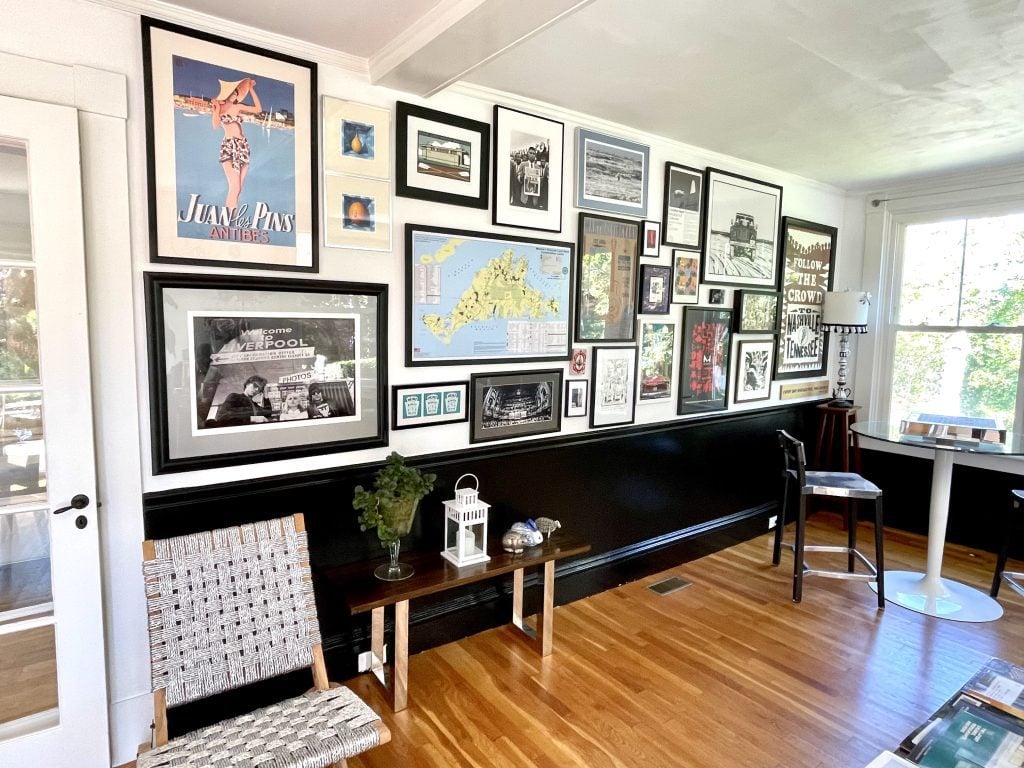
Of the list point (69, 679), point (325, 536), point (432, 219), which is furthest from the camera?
point (432, 219)

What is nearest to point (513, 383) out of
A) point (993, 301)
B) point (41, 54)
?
point (41, 54)

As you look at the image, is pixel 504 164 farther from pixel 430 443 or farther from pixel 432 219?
pixel 430 443

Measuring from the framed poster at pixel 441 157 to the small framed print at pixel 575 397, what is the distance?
103cm

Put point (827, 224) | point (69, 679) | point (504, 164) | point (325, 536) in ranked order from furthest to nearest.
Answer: point (827, 224), point (504, 164), point (325, 536), point (69, 679)

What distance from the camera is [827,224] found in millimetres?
4621

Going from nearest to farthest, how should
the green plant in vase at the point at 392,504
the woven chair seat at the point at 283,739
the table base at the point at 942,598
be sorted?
the woven chair seat at the point at 283,739
the green plant in vase at the point at 392,504
the table base at the point at 942,598

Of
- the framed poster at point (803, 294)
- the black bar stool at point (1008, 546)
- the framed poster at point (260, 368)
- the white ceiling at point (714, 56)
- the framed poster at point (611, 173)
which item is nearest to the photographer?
the white ceiling at point (714, 56)

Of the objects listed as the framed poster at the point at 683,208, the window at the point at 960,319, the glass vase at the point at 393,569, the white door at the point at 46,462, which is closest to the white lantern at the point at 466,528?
the glass vase at the point at 393,569

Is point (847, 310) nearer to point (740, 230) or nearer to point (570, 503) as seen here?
point (740, 230)

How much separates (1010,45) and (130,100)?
3061 mm

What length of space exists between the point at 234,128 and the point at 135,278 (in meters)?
0.62

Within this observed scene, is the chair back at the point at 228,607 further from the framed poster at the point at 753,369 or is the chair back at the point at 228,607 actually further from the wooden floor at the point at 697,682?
the framed poster at the point at 753,369

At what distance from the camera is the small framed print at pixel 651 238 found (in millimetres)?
3365

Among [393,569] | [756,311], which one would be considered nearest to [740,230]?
[756,311]
